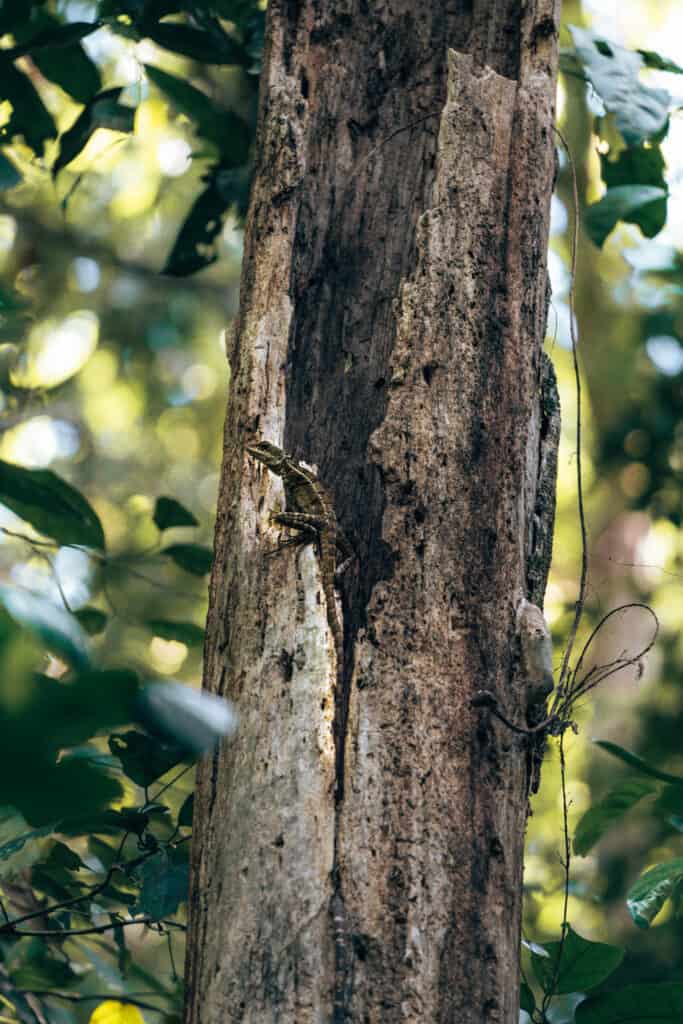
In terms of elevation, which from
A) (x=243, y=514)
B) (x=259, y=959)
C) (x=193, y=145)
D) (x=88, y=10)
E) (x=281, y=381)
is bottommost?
(x=259, y=959)

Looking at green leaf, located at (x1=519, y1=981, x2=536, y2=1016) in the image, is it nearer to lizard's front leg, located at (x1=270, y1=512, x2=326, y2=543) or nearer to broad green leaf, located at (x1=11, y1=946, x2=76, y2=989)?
lizard's front leg, located at (x1=270, y1=512, x2=326, y2=543)

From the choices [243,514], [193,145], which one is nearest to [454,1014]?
[243,514]

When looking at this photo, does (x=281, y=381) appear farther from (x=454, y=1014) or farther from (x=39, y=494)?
(x=454, y=1014)

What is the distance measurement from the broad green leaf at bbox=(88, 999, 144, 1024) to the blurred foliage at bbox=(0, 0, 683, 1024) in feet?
0.06

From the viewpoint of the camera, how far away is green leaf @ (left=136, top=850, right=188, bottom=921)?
2184 mm

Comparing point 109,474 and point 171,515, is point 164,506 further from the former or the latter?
point 109,474

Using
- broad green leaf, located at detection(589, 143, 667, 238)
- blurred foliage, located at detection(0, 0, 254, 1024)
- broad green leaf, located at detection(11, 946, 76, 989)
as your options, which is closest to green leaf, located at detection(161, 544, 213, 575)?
blurred foliage, located at detection(0, 0, 254, 1024)

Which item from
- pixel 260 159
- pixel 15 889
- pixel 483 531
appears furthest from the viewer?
pixel 15 889

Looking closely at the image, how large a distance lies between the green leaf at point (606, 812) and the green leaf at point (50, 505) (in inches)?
64.6

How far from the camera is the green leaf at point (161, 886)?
86.0 inches

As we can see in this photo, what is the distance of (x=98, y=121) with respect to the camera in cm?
325

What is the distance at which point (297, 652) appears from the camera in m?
1.93

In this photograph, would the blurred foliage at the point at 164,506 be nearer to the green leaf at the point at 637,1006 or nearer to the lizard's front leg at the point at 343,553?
the green leaf at the point at 637,1006

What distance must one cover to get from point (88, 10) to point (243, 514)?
2194mm
